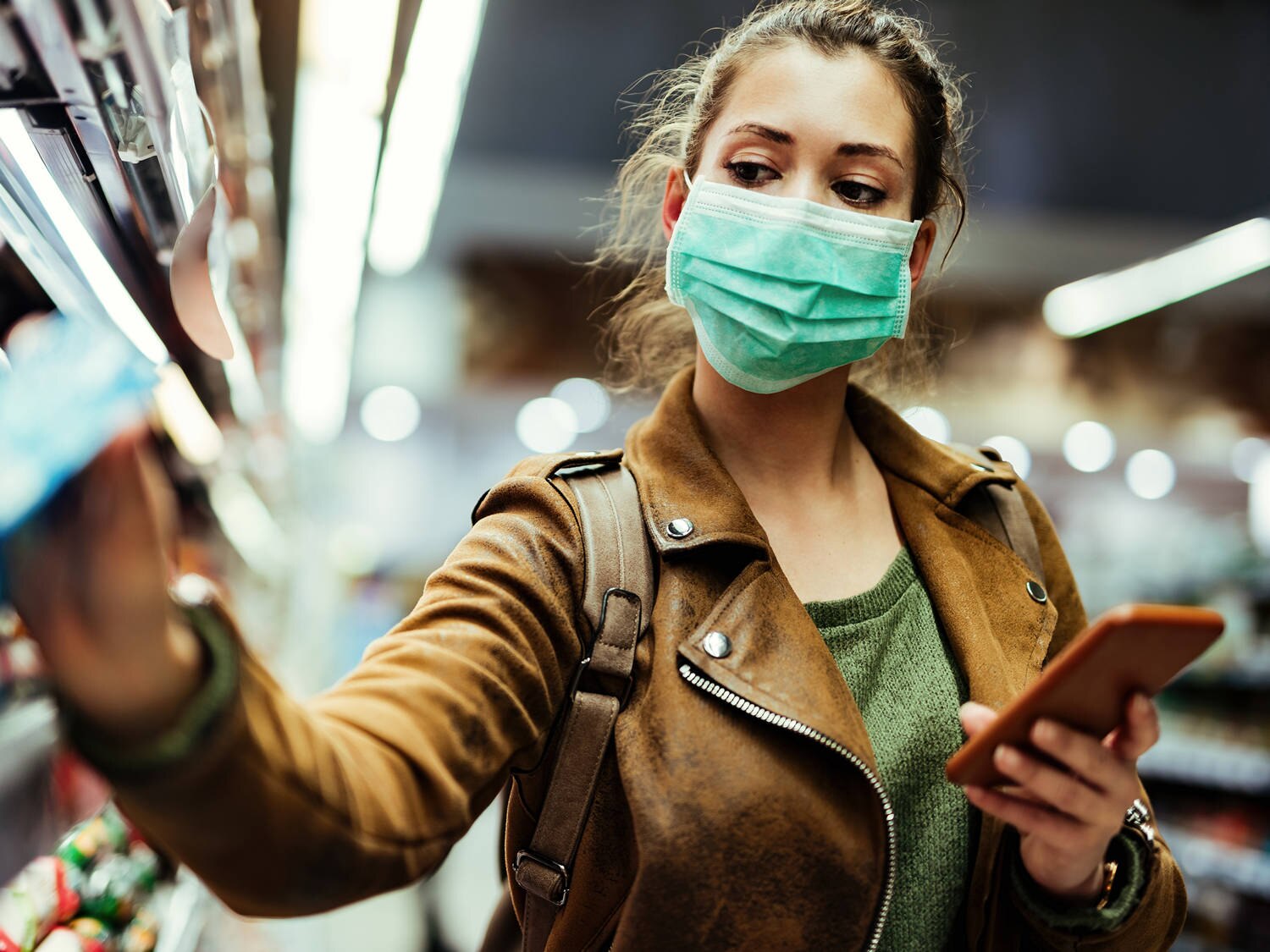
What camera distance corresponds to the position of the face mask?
1.32 metres

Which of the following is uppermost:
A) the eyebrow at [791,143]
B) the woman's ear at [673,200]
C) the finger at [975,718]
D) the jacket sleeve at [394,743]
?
the eyebrow at [791,143]

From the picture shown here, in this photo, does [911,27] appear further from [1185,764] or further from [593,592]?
[1185,764]

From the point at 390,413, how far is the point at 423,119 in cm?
1011

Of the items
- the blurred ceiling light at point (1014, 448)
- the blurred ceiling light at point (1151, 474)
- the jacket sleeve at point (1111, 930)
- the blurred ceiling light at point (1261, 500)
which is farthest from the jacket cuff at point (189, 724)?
the blurred ceiling light at point (1151, 474)

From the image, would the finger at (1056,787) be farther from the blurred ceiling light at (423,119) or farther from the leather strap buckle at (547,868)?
the blurred ceiling light at (423,119)

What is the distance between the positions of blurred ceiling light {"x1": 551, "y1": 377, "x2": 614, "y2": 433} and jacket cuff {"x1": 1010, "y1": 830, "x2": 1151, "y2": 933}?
873cm

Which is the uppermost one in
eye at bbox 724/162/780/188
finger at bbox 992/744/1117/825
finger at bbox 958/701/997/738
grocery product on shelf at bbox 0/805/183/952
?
eye at bbox 724/162/780/188

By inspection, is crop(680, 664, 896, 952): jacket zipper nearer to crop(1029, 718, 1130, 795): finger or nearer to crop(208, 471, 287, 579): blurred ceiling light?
crop(1029, 718, 1130, 795): finger

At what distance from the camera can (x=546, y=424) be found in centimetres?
1214

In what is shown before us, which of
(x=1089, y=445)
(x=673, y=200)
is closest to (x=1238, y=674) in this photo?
(x=673, y=200)

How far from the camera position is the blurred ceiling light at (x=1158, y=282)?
6.70m

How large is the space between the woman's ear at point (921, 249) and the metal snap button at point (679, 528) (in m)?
0.55

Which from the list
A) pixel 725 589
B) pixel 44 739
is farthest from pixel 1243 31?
pixel 44 739

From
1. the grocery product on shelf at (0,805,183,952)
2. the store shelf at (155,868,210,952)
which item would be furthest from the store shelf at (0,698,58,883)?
the store shelf at (155,868,210,952)
